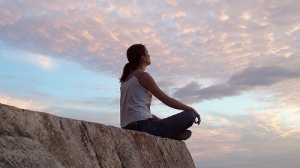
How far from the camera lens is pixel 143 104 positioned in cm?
443

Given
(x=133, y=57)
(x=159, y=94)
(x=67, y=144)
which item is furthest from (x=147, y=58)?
(x=67, y=144)

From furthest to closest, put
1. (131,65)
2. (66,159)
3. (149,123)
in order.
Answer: (131,65) → (149,123) → (66,159)

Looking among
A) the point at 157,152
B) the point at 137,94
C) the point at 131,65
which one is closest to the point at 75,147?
the point at 157,152

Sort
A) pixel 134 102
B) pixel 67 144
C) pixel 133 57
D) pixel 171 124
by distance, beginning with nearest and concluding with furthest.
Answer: pixel 67 144
pixel 134 102
pixel 171 124
pixel 133 57

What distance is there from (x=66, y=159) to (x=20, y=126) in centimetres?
43

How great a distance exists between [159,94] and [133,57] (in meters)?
0.61

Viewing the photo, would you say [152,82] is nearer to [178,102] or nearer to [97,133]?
[178,102]

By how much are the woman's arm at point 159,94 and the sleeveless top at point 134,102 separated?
0.07 meters

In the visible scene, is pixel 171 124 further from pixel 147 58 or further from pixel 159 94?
pixel 147 58

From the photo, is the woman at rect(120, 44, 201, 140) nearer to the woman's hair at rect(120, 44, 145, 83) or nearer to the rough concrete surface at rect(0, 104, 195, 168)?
the woman's hair at rect(120, 44, 145, 83)

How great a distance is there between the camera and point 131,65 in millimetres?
4715

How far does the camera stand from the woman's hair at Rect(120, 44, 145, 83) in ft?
15.4

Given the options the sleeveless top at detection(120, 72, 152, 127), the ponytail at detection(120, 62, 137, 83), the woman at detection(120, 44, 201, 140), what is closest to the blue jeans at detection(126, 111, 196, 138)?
the woman at detection(120, 44, 201, 140)

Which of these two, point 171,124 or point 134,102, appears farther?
point 171,124
